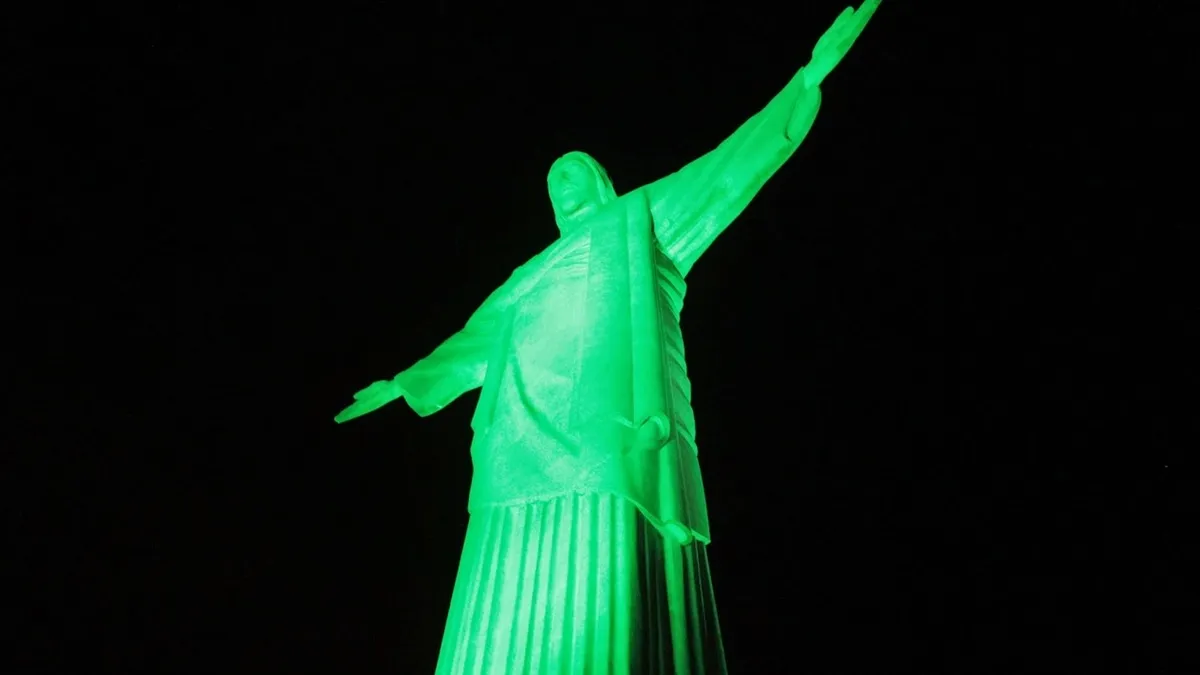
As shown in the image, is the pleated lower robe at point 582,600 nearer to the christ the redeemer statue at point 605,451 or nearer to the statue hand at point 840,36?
the christ the redeemer statue at point 605,451

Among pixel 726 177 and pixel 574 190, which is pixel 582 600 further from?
pixel 574 190

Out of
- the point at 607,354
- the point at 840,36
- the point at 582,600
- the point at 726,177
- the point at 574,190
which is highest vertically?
the point at 574,190

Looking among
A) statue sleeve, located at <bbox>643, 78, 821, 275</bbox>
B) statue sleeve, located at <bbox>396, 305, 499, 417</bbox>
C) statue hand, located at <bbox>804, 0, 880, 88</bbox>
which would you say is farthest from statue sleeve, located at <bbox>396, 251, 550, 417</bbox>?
statue hand, located at <bbox>804, 0, 880, 88</bbox>

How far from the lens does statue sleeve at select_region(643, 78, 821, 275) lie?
446 cm

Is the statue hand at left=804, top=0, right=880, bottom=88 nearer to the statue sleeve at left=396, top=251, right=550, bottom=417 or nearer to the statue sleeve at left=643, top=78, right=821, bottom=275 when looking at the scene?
the statue sleeve at left=643, top=78, right=821, bottom=275

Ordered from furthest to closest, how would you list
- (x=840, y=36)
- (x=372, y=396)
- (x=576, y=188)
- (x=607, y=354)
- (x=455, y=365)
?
(x=576, y=188), (x=455, y=365), (x=372, y=396), (x=840, y=36), (x=607, y=354)

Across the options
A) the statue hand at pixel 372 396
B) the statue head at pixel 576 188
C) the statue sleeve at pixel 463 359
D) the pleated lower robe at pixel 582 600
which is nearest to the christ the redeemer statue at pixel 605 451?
the pleated lower robe at pixel 582 600

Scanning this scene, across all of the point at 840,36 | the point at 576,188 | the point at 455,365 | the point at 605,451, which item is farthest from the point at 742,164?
the point at 455,365

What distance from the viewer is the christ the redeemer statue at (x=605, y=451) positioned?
3381 mm

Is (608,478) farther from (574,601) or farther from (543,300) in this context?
(543,300)

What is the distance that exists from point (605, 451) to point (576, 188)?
7.71 feet

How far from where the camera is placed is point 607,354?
149 inches

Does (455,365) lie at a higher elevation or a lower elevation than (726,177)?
lower

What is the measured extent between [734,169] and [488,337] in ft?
5.68
